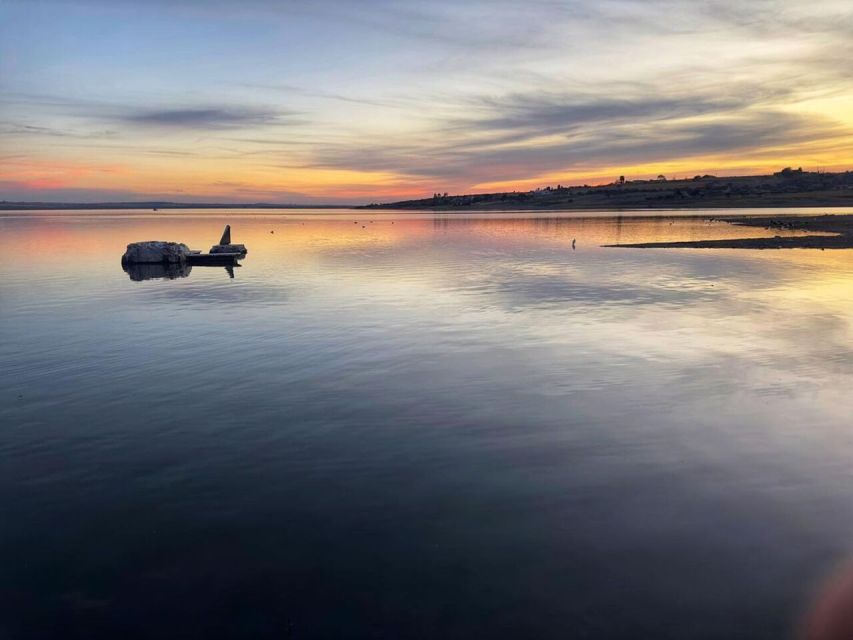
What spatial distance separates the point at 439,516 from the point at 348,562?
2036 millimetres

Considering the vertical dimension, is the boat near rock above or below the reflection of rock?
above

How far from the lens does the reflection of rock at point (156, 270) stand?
49469 millimetres

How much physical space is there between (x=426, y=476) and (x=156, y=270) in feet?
163

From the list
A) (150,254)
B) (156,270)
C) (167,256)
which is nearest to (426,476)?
(156,270)

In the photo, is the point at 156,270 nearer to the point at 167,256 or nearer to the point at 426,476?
the point at 167,256

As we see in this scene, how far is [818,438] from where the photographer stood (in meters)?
13.8

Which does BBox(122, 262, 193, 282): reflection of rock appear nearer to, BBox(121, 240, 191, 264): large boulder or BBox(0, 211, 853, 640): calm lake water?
BBox(121, 240, 191, 264): large boulder

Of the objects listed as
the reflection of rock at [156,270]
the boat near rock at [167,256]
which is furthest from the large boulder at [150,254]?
the reflection of rock at [156,270]

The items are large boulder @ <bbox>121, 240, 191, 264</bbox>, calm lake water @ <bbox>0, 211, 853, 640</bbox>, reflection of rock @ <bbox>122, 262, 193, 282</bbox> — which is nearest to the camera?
calm lake water @ <bbox>0, 211, 853, 640</bbox>

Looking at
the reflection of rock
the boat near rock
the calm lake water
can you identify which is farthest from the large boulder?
the calm lake water

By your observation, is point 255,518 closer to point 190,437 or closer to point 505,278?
point 190,437

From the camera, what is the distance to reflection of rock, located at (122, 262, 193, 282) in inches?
1948

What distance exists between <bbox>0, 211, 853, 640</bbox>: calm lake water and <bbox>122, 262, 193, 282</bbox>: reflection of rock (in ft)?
72.7

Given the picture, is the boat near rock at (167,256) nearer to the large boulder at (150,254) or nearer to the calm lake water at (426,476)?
the large boulder at (150,254)
